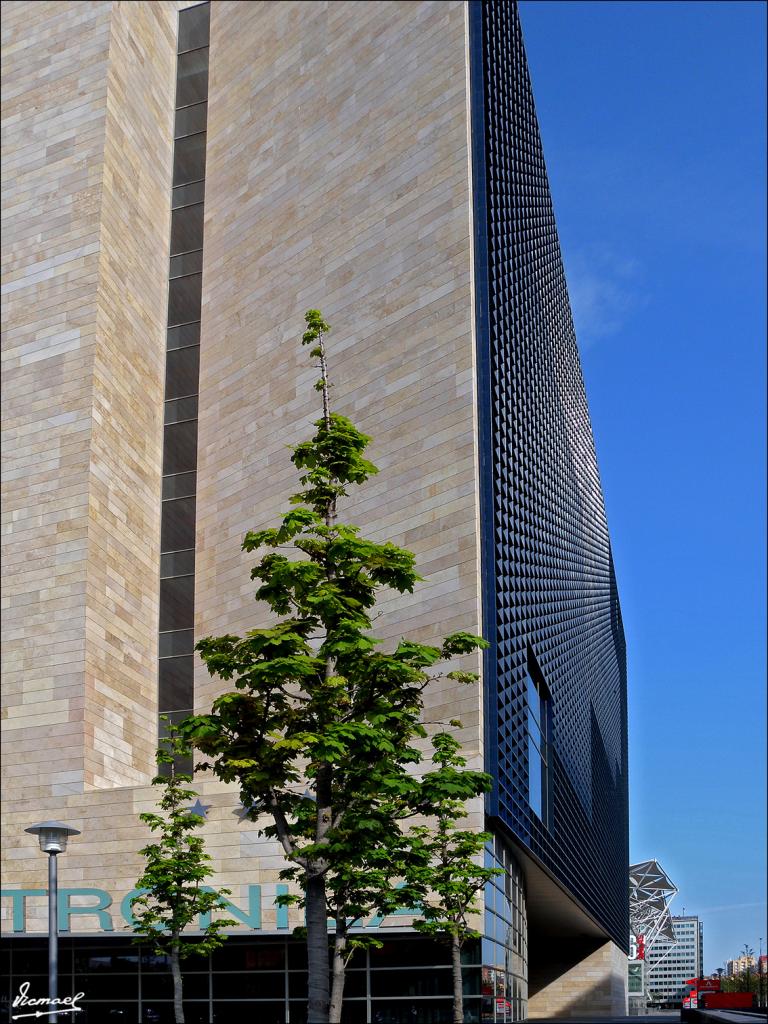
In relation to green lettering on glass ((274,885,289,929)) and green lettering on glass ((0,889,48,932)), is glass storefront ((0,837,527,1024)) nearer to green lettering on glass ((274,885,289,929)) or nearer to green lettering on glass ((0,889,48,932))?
green lettering on glass ((0,889,48,932))

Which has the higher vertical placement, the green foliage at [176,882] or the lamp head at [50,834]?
the lamp head at [50,834]

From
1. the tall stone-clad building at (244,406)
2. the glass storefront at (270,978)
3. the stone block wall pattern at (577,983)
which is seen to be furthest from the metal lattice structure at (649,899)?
the glass storefront at (270,978)

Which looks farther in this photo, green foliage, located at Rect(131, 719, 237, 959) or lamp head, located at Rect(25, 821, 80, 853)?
green foliage, located at Rect(131, 719, 237, 959)

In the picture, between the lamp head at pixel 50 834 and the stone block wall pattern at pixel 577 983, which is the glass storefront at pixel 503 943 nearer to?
the lamp head at pixel 50 834

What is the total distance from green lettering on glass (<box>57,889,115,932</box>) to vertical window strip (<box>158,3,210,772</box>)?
317 inches

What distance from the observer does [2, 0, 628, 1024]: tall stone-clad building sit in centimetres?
4088

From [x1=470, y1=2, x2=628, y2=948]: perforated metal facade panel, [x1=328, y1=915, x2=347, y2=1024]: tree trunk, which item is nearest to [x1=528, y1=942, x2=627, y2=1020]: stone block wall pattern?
[x1=470, y1=2, x2=628, y2=948]: perforated metal facade panel

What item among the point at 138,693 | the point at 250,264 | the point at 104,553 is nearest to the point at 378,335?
the point at 250,264

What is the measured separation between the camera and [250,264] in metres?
53.4

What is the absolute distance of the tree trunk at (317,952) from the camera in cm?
1975

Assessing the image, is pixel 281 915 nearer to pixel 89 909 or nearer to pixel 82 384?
pixel 89 909

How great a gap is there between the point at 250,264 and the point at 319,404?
979cm

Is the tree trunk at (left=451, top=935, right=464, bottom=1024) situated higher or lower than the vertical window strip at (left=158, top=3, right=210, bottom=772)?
lower

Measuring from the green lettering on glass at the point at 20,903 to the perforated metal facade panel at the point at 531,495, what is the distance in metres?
17.1
